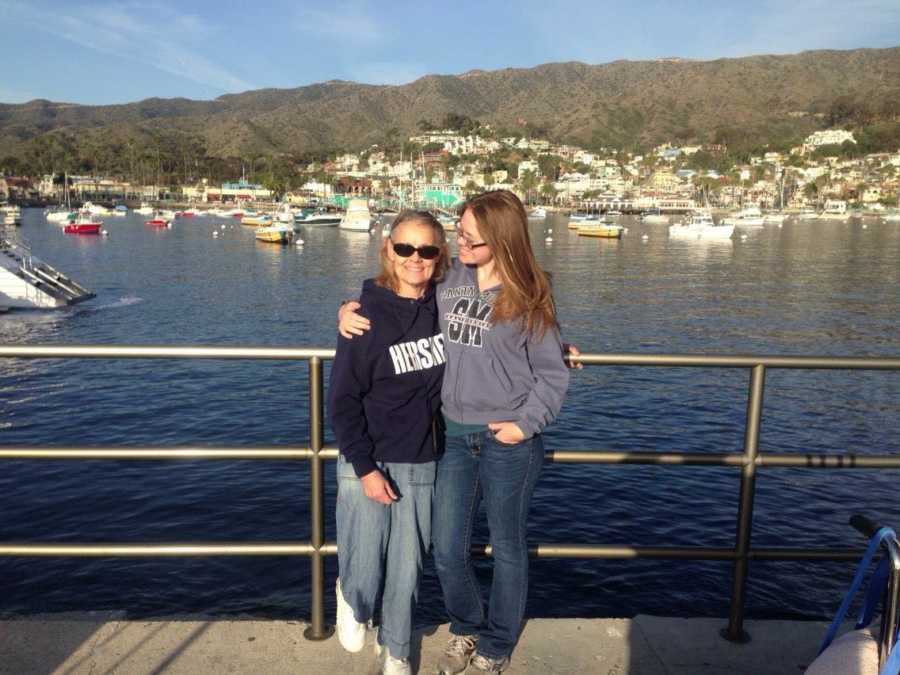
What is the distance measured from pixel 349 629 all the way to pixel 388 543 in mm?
387

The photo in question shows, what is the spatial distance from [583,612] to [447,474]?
5786 mm

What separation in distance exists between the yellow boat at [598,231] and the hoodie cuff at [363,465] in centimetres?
8055

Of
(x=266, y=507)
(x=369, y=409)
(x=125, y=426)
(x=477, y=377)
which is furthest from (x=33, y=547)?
(x=125, y=426)

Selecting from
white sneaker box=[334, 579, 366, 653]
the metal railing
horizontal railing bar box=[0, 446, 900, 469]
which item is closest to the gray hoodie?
the metal railing

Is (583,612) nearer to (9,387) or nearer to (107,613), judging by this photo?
(107,613)

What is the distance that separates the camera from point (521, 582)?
2.77 m

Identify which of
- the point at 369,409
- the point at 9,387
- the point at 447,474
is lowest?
the point at 9,387

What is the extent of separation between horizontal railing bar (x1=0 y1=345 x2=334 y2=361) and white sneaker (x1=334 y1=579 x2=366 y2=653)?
85 cm

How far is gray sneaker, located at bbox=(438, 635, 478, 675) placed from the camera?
2.79 meters

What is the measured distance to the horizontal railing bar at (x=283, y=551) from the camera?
291 centimetres

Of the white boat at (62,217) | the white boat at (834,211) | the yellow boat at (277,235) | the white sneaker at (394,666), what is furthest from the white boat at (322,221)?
the white boat at (834,211)

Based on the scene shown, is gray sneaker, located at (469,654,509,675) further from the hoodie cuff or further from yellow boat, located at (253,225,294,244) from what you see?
yellow boat, located at (253,225,294,244)

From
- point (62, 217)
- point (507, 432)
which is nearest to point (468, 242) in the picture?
point (507, 432)

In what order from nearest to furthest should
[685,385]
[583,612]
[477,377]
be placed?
[477,377] < [583,612] < [685,385]
